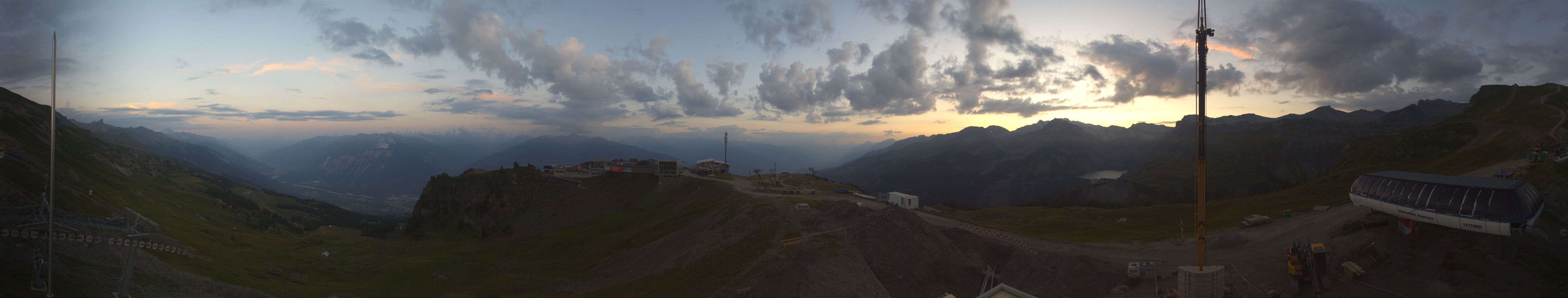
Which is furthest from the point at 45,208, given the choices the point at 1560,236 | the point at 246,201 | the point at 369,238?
the point at 246,201

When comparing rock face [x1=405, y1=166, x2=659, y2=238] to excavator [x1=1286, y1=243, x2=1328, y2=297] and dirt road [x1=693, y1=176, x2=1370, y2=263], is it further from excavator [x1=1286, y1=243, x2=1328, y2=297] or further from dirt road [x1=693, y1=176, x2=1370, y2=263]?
excavator [x1=1286, y1=243, x2=1328, y2=297]

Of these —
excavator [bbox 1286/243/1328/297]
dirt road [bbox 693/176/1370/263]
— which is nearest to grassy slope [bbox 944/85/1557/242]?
dirt road [bbox 693/176/1370/263]

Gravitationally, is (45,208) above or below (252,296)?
above

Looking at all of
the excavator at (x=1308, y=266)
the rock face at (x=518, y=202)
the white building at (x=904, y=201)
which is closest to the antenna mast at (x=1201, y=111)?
the excavator at (x=1308, y=266)

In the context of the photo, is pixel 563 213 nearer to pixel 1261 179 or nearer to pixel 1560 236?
pixel 1560 236

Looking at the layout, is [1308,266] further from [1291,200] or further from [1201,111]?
[1291,200]

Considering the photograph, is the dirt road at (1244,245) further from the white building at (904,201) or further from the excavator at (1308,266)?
the white building at (904,201)

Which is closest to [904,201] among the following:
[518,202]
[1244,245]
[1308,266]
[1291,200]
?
[1244,245]
